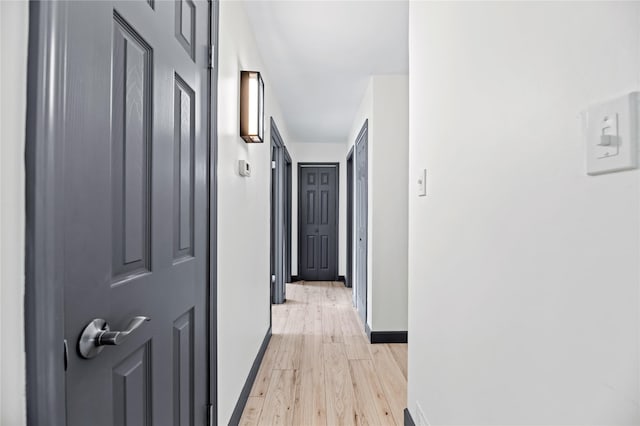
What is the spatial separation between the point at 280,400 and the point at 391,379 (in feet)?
2.59

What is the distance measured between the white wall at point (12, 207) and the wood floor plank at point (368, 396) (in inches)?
69.5

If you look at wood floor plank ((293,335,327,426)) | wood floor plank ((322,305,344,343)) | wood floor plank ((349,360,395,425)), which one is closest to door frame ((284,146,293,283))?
wood floor plank ((322,305,344,343))

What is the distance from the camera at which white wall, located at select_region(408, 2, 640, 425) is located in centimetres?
58

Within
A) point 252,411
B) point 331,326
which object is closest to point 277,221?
point 331,326

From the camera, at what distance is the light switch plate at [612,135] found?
0.54m

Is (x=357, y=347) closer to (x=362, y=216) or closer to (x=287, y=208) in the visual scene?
(x=362, y=216)

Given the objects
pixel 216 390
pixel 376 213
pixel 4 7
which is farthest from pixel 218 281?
pixel 376 213

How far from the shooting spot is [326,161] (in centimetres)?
632

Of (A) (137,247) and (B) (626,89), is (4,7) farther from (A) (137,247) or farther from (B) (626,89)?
(B) (626,89)

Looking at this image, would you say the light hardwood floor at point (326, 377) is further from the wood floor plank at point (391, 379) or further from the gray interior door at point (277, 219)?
the gray interior door at point (277, 219)

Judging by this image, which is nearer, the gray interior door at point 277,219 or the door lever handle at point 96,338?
the door lever handle at point 96,338

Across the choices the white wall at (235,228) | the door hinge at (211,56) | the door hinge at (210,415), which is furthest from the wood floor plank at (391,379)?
the door hinge at (211,56)

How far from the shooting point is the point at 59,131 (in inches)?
24.5

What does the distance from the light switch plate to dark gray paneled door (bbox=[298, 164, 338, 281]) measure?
5.72 meters
